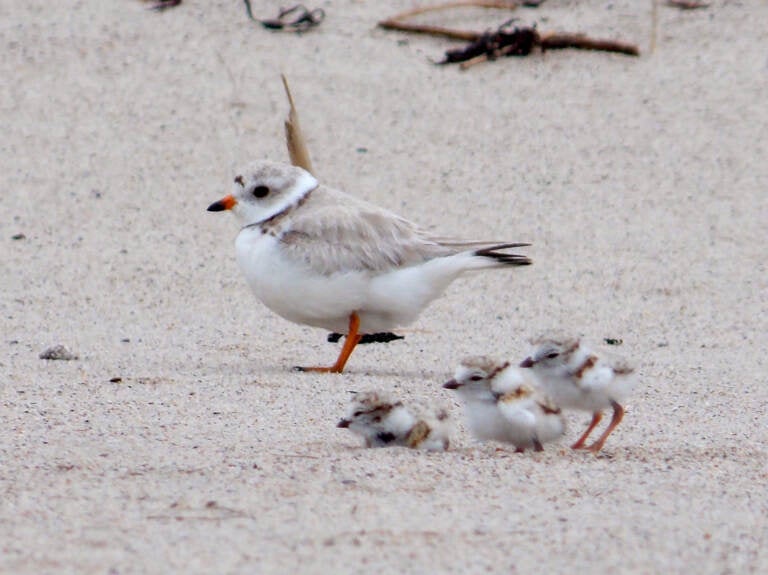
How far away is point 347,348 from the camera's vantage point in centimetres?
580

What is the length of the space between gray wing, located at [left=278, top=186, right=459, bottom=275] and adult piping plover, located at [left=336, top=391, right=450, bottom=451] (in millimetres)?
1418

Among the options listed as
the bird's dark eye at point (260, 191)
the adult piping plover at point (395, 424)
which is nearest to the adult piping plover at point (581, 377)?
the adult piping plover at point (395, 424)

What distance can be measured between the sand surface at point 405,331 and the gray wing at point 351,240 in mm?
433

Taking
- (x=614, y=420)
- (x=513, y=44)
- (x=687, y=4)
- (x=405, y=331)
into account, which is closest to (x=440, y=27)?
(x=513, y=44)

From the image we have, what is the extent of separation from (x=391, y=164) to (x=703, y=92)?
203cm

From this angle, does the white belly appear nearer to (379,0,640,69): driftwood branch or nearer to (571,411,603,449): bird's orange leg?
(571,411,603,449): bird's orange leg

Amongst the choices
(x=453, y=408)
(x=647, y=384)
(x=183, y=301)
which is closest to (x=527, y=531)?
(x=453, y=408)

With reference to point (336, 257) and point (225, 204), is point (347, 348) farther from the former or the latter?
point (225, 204)

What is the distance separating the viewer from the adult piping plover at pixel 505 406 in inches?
173

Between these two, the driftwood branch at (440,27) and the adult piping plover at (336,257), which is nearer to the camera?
the adult piping plover at (336,257)

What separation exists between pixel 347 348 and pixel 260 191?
0.74m

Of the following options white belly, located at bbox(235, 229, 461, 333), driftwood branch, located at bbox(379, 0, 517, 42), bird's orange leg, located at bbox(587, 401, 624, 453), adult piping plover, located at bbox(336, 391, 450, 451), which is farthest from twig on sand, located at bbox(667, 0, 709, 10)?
adult piping plover, located at bbox(336, 391, 450, 451)

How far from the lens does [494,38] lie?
30.5 ft

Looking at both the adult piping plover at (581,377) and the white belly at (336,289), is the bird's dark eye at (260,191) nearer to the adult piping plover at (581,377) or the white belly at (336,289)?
the white belly at (336,289)
